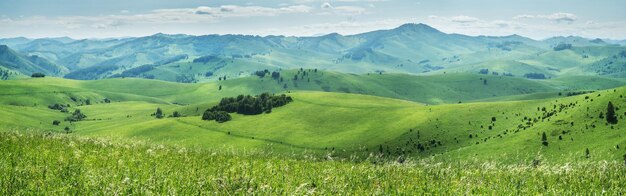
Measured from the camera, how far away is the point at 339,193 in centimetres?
1060

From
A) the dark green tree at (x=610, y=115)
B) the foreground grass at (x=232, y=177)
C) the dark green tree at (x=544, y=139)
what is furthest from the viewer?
the dark green tree at (x=544, y=139)

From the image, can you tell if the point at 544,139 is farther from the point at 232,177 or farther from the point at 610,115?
the point at 232,177

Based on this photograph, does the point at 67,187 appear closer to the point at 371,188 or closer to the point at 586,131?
the point at 371,188

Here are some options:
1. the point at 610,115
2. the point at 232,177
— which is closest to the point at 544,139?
the point at 610,115

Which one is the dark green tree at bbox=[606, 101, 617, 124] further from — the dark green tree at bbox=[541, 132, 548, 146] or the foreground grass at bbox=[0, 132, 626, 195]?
the foreground grass at bbox=[0, 132, 626, 195]

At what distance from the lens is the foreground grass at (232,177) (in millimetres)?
10742

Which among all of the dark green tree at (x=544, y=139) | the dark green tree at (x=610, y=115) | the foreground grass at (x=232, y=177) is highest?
the foreground grass at (x=232, y=177)

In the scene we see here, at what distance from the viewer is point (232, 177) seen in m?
12.9

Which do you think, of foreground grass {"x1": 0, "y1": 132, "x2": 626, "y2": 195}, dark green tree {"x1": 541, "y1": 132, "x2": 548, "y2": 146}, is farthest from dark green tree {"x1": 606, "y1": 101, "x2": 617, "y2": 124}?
foreground grass {"x1": 0, "y1": 132, "x2": 626, "y2": 195}

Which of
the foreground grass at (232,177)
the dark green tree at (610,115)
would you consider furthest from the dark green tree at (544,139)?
the foreground grass at (232,177)

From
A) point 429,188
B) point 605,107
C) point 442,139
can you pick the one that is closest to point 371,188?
point 429,188

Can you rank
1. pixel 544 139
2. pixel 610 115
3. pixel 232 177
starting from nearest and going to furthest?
pixel 232 177 < pixel 610 115 < pixel 544 139

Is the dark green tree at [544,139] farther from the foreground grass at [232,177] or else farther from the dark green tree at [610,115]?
the foreground grass at [232,177]

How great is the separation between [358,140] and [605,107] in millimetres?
90203
